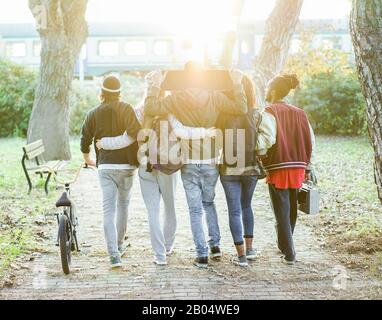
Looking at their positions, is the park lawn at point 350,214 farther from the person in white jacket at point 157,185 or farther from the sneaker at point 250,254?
the person in white jacket at point 157,185

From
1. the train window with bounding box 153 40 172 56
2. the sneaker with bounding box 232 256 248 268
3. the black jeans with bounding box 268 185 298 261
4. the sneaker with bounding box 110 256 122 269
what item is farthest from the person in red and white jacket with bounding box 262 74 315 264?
the train window with bounding box 153 40 172 56

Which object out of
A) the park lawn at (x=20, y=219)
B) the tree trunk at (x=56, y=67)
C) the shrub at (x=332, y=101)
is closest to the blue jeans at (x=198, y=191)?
the park lawn at (x=20, y=219)

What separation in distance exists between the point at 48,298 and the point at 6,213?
13.3ft

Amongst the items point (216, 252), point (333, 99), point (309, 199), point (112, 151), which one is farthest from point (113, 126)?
point (333, 99)

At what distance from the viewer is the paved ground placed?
5321 mm

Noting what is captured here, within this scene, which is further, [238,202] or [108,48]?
[108,48]

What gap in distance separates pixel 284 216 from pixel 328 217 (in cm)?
297

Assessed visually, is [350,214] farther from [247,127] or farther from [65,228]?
[65,228]

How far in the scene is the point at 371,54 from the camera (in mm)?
6266

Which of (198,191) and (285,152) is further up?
(285,152)

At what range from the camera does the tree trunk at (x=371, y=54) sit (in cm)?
621

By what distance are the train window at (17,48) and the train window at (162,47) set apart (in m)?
8.56

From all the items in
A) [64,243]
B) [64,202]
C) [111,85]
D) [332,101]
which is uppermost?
[111,85]

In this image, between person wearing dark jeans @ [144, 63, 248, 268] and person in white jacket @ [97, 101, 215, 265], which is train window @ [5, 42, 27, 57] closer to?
person in white jacket @ [97, 101, 215, 265]
